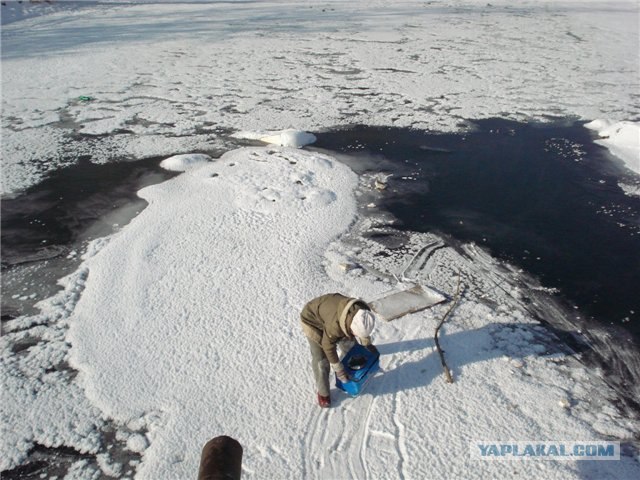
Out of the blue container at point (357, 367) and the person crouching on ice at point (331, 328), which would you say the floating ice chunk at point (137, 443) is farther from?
the blue container at point (357, 367)

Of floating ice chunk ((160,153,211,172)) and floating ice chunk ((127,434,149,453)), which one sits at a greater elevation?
floating ice chunk ((127,434,149,453))

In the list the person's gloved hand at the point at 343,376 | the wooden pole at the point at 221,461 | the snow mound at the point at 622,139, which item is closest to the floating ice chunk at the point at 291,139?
the snow mound at the point at 622,139

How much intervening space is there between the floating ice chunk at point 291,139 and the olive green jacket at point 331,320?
614 cm

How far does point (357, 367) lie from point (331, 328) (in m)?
0.71

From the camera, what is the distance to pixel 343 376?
4090 mm

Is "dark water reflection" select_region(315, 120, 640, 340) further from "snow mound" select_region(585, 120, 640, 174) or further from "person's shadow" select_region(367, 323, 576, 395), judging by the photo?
"person's shadow" select_region(367, 323, 576, 395)

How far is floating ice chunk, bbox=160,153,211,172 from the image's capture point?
345 inches

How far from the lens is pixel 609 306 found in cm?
548

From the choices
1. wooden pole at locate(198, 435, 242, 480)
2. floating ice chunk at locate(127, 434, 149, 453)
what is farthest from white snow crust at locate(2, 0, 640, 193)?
wooden pole at locate(198, 435, 242, 480)

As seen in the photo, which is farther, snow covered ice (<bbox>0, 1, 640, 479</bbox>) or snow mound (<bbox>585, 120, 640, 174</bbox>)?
snow mound (<bbox>585, 120, 640, 174</bbox>)

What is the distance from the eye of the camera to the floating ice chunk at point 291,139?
962 centimetres

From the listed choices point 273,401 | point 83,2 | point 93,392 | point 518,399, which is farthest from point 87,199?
point 83,2

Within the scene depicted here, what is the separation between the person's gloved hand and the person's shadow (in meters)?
0.39

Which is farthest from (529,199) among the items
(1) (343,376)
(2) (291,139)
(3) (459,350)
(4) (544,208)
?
(1) (343,376)
